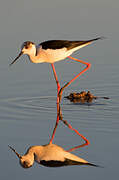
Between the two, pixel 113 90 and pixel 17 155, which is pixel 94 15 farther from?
pixel 17 155

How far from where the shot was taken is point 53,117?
22.5ft

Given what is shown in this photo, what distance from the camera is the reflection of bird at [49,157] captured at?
5254 mm

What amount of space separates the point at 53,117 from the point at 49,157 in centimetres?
139

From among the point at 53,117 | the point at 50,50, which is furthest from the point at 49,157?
the point at 50,50

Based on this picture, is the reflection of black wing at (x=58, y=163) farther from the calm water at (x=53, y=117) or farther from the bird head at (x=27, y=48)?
the bird head at (x=27, y=48)

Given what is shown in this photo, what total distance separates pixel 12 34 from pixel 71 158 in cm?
536

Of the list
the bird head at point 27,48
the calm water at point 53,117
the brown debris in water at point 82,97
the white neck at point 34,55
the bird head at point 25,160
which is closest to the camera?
the calm water at point 53,117

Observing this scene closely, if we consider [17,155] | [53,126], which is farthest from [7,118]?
[17,155]

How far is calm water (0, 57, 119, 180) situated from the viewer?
509 cm

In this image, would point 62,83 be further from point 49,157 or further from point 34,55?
point 49,157

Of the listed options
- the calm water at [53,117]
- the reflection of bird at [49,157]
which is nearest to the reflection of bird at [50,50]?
the calm water at [53,117]

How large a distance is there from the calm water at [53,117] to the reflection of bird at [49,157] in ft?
0.24

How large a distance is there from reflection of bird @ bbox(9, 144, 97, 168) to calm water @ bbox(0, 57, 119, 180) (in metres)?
0.07

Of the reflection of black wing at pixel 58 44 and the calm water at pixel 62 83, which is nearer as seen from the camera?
the calm water at pixel 62 83
